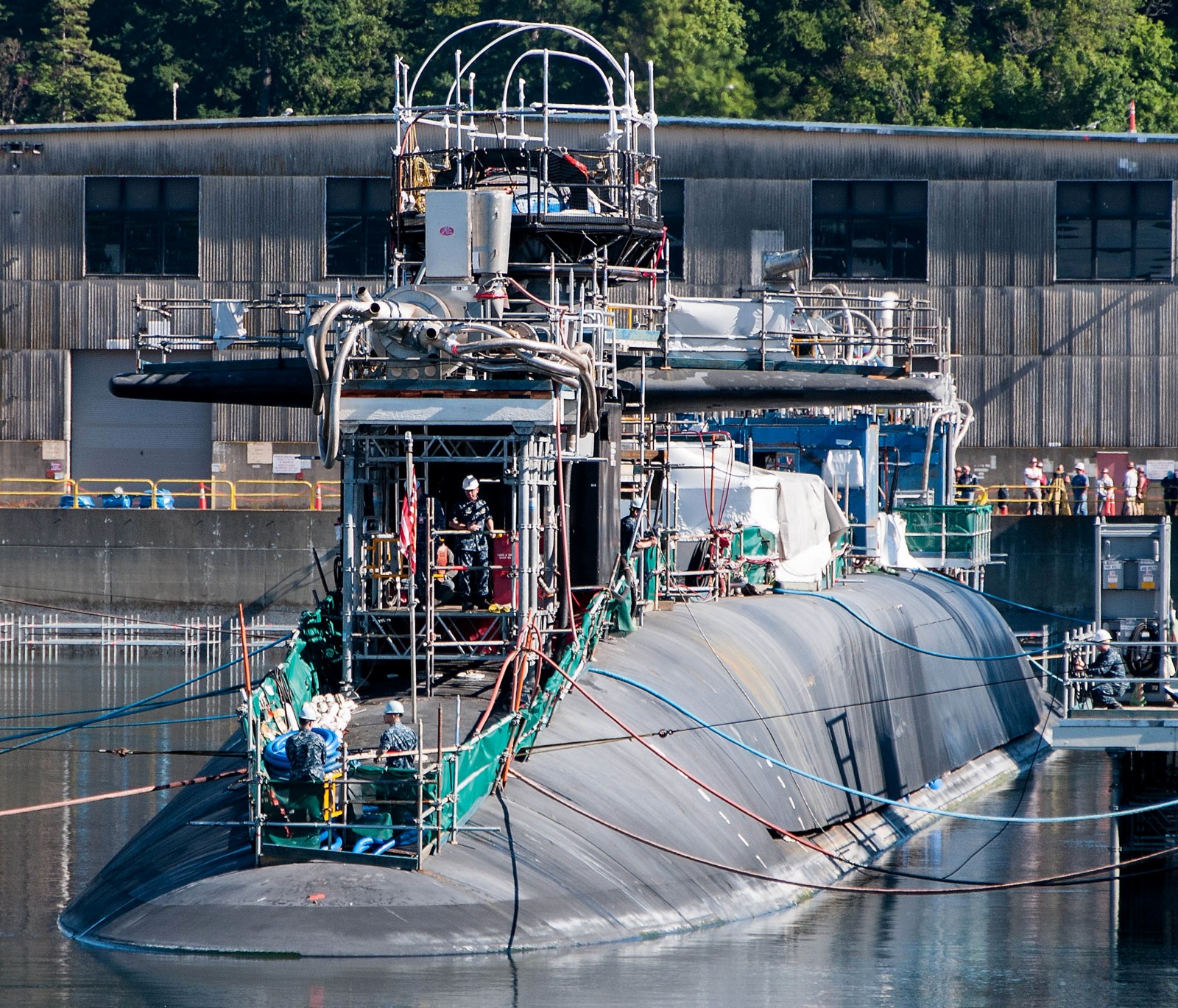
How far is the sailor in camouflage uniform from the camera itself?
1920 cm

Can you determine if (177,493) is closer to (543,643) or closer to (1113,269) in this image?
(1113,269)

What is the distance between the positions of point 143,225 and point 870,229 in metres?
21.1

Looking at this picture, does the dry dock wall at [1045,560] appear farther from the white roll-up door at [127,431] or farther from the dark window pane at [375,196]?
the white roll-up door at [127,431]

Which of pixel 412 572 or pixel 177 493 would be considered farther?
pixel 177 493

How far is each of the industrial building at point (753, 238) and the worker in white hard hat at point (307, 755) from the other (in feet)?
126

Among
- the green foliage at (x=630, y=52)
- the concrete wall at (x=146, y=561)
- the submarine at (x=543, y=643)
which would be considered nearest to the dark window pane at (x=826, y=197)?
the concrete wall at (x=146, y=561)

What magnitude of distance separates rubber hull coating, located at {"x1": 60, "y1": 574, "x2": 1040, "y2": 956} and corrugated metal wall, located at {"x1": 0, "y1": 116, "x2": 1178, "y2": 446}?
27.9 metres

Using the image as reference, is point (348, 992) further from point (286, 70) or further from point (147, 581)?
point (286, 70)

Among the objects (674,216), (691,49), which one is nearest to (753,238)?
(674,216)

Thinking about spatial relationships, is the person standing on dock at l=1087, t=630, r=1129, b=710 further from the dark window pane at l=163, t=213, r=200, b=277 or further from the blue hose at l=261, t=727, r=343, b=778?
the dark window pane at l=163, t=213, r=200, b=277

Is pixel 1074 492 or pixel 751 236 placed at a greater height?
pixel 751 236

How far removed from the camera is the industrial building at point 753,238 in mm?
52969

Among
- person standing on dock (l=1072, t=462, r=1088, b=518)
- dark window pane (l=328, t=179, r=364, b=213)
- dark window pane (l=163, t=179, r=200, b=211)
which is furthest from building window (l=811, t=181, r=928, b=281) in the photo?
dark window pane (l=163, t=179, r=200, b=211)

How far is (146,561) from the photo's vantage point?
48.8m
